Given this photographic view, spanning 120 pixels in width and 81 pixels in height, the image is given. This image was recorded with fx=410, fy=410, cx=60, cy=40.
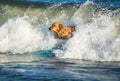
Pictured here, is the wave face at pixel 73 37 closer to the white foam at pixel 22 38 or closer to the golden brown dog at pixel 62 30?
the white foam at pixel 22 38

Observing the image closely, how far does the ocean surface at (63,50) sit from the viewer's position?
9.26 meters

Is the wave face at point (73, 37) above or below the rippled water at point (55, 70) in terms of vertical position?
above

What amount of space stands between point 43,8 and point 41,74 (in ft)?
44.0

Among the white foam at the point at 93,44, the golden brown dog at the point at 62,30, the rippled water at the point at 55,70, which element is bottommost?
the rippled water at the point at 55,70

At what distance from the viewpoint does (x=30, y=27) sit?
1599cm

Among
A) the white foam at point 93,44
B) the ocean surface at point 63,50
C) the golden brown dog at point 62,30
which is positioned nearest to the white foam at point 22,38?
the ocean surface at point 63,50

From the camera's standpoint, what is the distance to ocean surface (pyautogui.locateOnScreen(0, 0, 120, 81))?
9258 mm

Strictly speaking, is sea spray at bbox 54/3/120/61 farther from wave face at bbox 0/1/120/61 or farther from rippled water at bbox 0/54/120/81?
rippled water at bbox 0/54/120/81

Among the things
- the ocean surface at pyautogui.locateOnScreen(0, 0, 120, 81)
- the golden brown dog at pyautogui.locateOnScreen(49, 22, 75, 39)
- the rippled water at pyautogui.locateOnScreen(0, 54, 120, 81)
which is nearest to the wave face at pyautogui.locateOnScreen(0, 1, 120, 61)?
the ocean surface at pyautogui.locateOnScreen(0, 0, 120, 81)

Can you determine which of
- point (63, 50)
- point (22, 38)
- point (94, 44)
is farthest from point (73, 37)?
point (22, 38)

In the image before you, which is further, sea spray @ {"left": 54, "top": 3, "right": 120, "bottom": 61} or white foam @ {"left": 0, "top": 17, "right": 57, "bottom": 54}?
white foam @ {"left": 0, "top": 17, "right": 57, "bottom": 54}

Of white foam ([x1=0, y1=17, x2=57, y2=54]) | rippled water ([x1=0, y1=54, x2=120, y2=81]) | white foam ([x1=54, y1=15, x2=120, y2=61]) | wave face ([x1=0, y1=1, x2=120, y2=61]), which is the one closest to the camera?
Result: rippled water ([x1=0, y1=54, x2=120, y2=81])

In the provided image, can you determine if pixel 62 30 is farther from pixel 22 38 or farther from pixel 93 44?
pixel 22 38

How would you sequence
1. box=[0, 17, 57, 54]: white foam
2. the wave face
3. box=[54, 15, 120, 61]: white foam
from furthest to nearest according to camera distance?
box=[0, 17, 57, 54]: white foam, the wave face, box=[54, 15, 120, 61]: white foam
